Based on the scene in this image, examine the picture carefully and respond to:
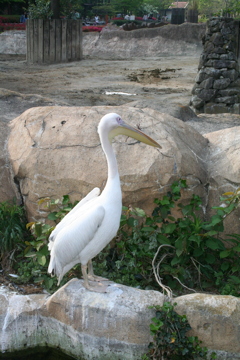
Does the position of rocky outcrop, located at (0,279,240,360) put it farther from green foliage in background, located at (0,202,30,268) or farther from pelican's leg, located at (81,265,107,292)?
green foliage in background, located at (0,202,30,268)

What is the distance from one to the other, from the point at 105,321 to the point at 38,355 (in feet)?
2.14

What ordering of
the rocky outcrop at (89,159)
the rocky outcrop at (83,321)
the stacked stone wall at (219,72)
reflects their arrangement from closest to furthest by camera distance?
1. the rocky outcrop at (83,321)
2. the rocky outcrop at (89,159)
3. the stacked stone wall at (219,72)

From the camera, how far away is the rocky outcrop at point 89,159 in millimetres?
4160

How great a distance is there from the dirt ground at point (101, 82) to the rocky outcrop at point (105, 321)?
3.32 meters

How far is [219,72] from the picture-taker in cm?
895

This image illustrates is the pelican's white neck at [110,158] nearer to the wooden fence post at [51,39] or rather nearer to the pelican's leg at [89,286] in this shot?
the pelican's leg at [89,286]

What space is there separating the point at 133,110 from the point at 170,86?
7804mm

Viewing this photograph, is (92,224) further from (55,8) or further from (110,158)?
(55,8)

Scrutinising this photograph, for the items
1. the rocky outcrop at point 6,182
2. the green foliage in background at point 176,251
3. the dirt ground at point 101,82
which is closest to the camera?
the green foliage in background at point 176,251

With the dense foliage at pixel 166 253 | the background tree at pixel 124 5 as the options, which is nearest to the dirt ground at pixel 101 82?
the dense foliage at pixel 166 253

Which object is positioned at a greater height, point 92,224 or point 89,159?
point 89,159

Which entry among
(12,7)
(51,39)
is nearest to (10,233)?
(51,39)

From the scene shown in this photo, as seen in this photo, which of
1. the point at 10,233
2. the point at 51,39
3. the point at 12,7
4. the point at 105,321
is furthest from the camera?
the point at 12,7

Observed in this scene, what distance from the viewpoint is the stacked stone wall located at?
885cm
